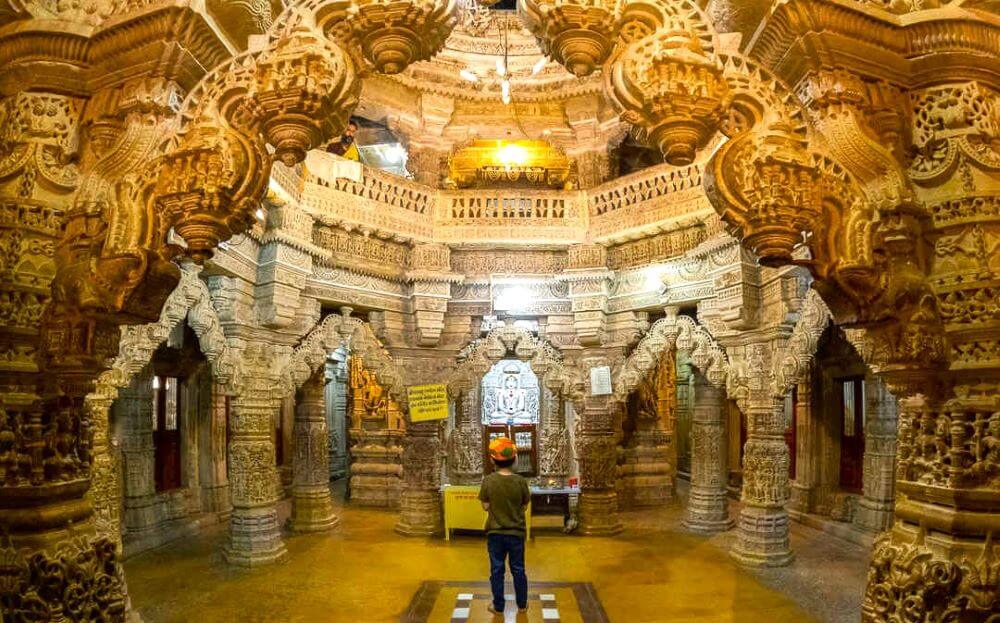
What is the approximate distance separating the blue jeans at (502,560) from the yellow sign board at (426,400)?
13.4 feet

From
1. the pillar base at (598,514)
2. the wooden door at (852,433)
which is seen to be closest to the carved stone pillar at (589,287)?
the pillar base at (598,514)

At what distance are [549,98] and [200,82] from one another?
9089mm

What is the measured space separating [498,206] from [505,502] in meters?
5.59

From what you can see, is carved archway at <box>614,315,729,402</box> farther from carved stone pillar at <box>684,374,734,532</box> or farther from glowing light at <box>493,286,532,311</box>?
glowing light at <box>493,286,532,311</box>

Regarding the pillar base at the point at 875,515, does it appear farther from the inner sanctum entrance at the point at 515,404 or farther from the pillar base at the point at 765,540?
the inner sanctum entrance at the point at 515,404

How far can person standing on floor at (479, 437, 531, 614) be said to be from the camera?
20.1 feet

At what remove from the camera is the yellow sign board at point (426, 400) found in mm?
10289

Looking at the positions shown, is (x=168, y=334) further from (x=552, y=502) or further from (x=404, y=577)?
(x=552, y=502)

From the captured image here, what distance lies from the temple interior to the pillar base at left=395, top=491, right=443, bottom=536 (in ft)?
0.23

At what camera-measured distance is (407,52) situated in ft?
10.6

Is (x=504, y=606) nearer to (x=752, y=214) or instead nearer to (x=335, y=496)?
(x=752, y=214)

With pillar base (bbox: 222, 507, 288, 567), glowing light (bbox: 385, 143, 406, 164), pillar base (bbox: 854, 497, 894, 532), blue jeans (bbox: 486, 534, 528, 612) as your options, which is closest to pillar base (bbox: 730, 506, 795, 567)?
pillar base (bbox: 854, 497, 894, 532)

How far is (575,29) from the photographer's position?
3.16 m

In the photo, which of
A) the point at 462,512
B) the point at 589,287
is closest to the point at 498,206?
the point at 589,287
